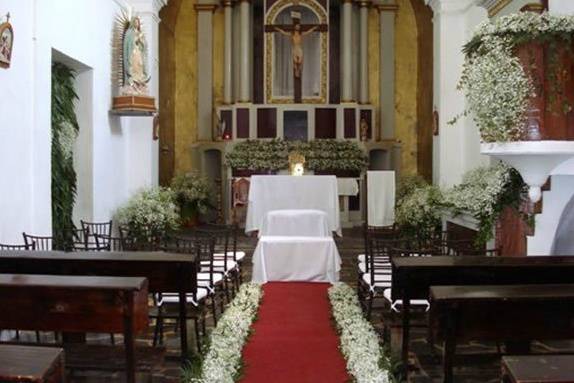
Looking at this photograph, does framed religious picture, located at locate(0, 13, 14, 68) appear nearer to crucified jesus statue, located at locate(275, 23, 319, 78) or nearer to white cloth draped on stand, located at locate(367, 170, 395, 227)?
white cloth draped on stand, located at locate(367, 170, 395, 227)

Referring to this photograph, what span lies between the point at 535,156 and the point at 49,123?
5.02 m

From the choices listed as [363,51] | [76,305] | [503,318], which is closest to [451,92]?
[363,51]

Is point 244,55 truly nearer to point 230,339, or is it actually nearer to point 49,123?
point 49,123

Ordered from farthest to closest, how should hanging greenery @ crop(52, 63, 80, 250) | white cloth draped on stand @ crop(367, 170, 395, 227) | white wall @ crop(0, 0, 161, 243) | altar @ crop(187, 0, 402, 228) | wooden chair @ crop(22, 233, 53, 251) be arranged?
altar @ crop(187, 0, 402, 228) < white cloth draped on stand @ crop(367, 170, 395, 227) < hanging greenery @ crop(52, 63, 80, 250) < white wall @ crop(0, 0, 161, 243) < wooden chair @ crop(22, 233, 53, 251)

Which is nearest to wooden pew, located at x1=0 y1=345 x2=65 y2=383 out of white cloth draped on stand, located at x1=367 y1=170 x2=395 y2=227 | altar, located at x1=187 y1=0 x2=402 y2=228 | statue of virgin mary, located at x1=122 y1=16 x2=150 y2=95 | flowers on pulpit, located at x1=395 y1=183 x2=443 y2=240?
statue of virgin mary, located at x1=122 y1=16 x2=150 y2=95

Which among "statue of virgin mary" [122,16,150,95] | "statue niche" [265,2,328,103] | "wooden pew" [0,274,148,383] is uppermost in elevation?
"statue niche" [265,2,328,103]

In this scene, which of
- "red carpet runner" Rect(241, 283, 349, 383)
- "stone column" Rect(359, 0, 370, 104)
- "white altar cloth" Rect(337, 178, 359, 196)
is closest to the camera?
"red carpet runner" Rect(241, 283, 349, 383)

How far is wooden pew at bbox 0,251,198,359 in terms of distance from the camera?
439 centimetres

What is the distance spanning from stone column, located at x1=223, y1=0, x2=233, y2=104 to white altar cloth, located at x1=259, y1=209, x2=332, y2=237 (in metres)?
7.10

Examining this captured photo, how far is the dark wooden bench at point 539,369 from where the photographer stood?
75.0 inches

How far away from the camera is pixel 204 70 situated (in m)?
15.0

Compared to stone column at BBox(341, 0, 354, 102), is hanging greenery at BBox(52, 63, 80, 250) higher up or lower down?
lower down

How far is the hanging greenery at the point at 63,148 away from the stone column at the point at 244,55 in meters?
6.53

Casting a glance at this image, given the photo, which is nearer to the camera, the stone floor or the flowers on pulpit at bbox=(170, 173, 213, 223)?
the stone floor
